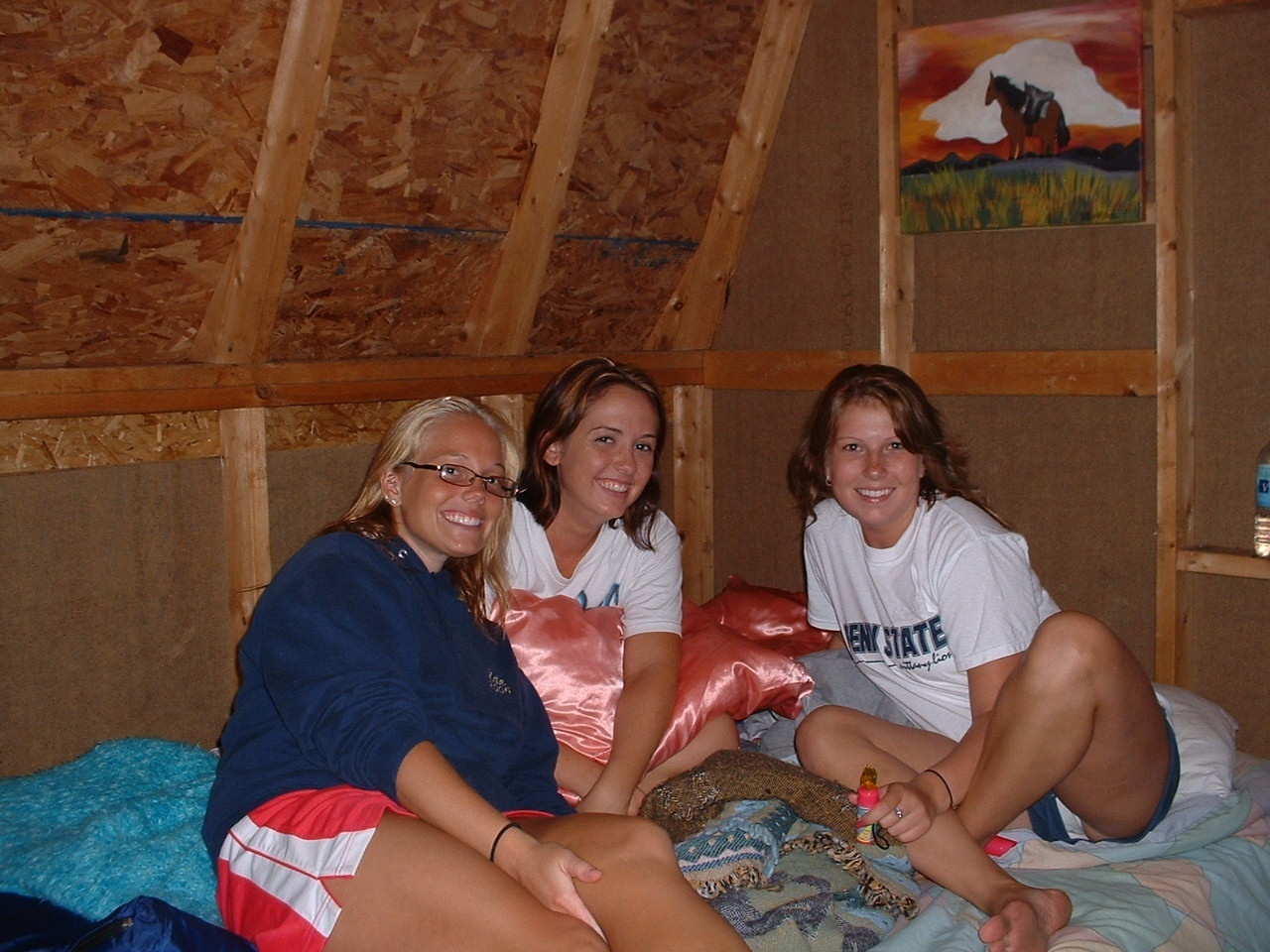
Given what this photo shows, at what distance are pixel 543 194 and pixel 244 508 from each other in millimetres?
1037

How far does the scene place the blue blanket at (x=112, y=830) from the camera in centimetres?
166

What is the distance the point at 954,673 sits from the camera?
215 centimetres

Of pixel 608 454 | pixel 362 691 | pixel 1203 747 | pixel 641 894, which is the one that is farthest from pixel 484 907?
pixel 1203 747

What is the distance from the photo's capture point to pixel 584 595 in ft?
7.80

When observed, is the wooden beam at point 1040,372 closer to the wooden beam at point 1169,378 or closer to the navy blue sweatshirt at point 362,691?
the wooden beam at point 1169,378

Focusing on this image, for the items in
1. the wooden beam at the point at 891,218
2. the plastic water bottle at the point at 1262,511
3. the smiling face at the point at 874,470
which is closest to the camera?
the smiling face at the point at 874,470

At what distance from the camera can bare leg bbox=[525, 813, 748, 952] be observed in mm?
1409

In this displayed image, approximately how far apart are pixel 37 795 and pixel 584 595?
1.01 m

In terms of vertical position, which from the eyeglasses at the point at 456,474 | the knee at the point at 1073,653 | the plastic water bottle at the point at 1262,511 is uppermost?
the eyeglasses at the point at 456,474

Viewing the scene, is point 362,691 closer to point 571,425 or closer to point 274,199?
point 571,425

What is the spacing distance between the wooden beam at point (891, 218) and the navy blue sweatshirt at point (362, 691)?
182 centimetres

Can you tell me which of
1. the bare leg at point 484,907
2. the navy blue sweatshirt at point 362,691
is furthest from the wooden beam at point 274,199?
the bare leg at point 484,907

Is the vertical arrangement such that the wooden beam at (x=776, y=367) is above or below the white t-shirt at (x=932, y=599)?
above

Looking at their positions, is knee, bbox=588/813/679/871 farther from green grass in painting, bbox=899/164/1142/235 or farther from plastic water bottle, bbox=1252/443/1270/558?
green grass in painting, bbox=899/164/1142/235
